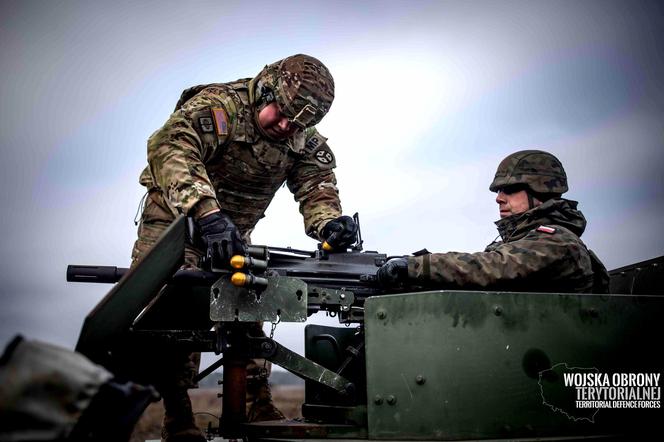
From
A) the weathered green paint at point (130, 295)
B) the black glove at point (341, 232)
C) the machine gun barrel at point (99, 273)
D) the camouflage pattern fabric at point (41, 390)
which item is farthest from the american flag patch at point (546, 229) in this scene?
the camouflage pattern fabric at point (41, 390)

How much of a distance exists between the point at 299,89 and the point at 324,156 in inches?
39.3

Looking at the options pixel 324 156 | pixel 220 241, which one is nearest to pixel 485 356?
pixel 220 241

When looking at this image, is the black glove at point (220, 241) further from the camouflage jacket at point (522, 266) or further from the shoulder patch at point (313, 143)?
the shoulder patch at point (313, 143)

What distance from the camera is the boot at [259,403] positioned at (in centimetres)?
482

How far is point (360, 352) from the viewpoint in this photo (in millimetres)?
4148

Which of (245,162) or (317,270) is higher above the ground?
(245,162)

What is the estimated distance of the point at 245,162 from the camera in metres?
4.97

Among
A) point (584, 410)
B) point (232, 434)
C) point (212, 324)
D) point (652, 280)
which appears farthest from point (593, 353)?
point (212, 324)

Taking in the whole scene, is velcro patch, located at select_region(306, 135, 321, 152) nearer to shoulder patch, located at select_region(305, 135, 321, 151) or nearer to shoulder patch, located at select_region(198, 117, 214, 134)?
shoulder patch, located at select_region(305, 135, 321, 151)

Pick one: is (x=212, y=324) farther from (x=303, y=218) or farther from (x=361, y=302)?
(x=303, y=218)

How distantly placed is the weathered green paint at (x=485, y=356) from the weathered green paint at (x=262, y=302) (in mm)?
600

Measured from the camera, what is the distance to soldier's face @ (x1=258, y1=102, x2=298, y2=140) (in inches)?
189

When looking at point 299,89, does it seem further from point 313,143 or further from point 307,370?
point 307,370

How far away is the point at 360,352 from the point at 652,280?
1.93m
